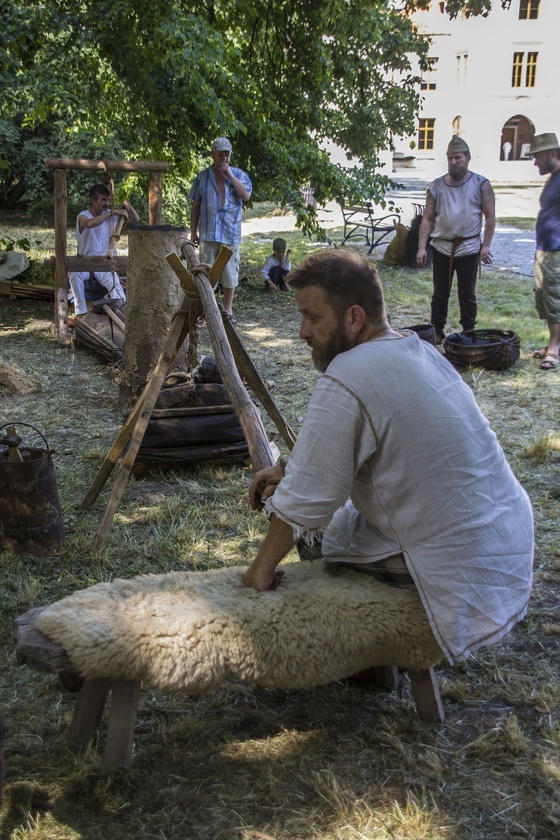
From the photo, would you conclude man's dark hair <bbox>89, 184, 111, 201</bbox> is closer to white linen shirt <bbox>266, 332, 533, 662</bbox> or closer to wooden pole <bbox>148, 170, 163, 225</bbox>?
wooden pole <bbox>148, 170, 163, 225</bbox>

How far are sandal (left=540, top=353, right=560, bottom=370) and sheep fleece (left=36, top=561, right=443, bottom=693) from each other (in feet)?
18.5

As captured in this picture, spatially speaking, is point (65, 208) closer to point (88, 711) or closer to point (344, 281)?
point (344, 281)

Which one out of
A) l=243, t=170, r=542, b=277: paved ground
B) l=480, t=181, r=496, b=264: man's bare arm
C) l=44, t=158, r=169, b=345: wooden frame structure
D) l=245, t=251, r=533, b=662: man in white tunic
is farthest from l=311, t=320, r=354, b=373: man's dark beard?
l=243, t=170, r=542, b=277: paved ground

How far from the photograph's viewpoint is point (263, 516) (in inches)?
184

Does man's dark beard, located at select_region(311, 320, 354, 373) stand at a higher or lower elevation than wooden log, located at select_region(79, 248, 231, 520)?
higher

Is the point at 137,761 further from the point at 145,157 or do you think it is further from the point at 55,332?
the point at 145,157

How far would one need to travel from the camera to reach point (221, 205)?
8688 millimetres

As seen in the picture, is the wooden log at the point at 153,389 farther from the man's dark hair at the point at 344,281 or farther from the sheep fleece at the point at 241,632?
the man's dark hair at the point at 344,281

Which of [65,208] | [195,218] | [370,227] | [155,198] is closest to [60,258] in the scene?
[65,208]

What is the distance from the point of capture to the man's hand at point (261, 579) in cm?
269

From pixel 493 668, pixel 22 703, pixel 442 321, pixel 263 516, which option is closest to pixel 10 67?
pixel 442 321

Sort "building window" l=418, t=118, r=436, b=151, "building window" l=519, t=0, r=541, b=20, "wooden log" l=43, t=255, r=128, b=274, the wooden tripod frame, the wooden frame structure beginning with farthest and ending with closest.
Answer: "building window" l=418, t=118, r=436, b=151 → "building window" l=519, t=0, r=541, b=20 → "wooden log" l=43, t=255, r=128, b=274 → the wooden frame structure → the wooden tripod frame

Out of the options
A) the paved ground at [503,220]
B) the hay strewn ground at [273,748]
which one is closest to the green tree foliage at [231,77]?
the paved ground at [503,220]

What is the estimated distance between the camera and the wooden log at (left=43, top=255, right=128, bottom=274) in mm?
8766
